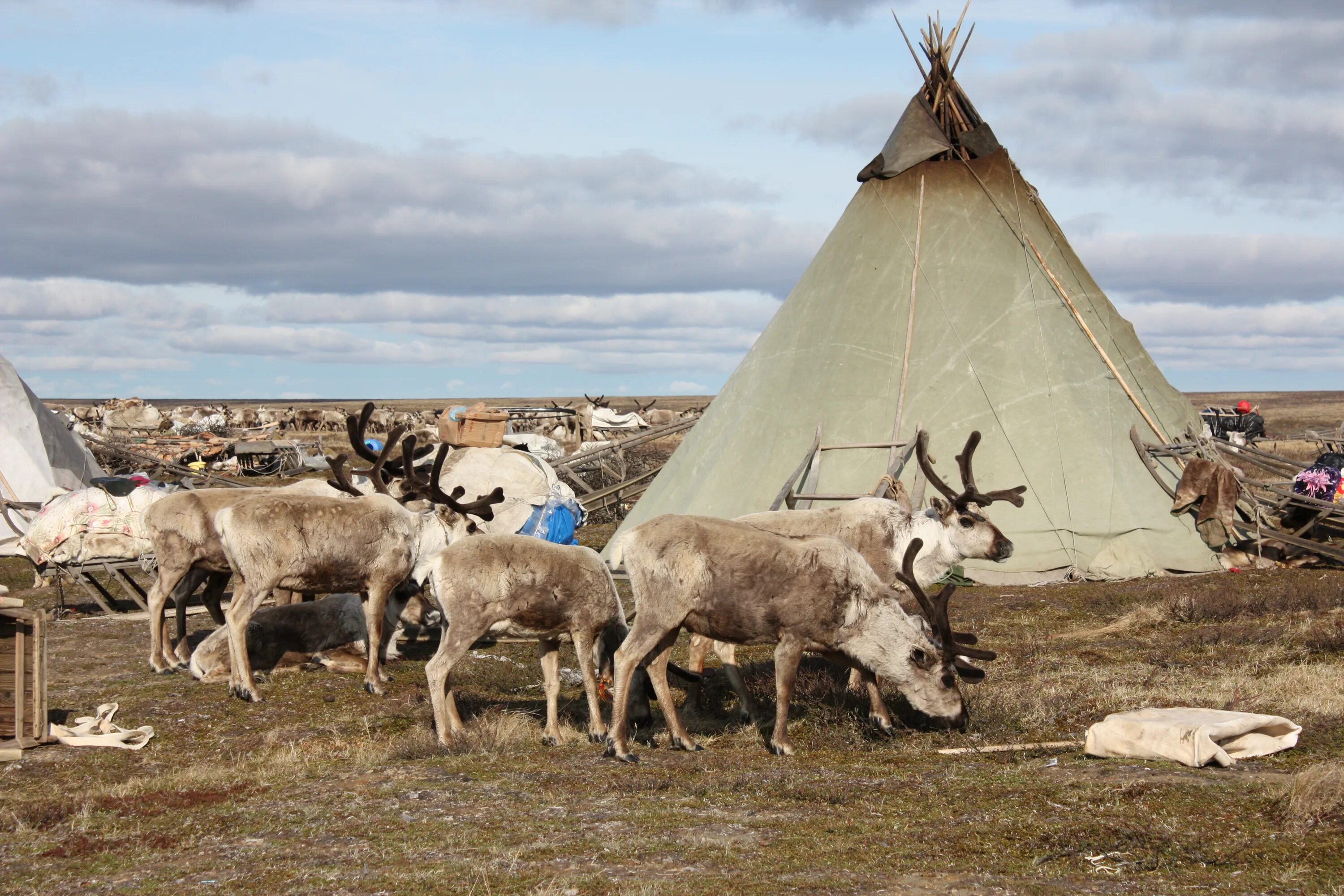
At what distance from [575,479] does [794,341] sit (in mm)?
9037

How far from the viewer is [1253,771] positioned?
804 cm

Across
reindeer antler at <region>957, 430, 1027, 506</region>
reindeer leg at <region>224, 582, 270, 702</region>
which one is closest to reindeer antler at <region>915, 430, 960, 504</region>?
reindeer antler at <region>957, 430, 1027, 506</region>

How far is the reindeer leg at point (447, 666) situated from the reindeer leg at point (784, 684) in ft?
8.07

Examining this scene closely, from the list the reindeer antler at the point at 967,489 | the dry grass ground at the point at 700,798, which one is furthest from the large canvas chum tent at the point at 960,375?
the dry grass ground at the point at 700,798

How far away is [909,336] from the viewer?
18.9m

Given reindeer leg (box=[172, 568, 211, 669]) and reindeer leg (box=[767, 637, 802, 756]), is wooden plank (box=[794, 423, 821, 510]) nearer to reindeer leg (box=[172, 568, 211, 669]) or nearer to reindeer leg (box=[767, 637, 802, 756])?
reindeer leg (box=[767, 637, 802, 756])

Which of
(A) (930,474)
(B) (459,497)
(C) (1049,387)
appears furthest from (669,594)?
(C) (1049,387)

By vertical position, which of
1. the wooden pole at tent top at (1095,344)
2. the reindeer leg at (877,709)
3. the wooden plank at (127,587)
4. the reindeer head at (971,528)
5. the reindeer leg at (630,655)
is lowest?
the wooden plank at (127,587)

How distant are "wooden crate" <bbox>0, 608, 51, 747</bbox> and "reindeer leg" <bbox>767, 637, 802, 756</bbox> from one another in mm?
5757

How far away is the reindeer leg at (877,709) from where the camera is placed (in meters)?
9.91

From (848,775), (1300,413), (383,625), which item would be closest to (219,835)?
(848,775)

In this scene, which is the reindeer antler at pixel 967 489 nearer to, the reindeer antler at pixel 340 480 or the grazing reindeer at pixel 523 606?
the grazing reindeer at pixel 523 606

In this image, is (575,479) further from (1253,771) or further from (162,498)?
(1253,771)

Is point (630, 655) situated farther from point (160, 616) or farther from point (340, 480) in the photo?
point (340, 480)
